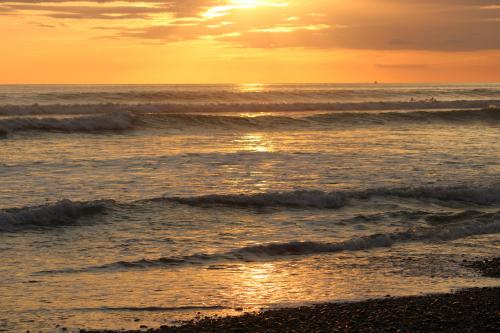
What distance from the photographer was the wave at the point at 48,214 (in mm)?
15789

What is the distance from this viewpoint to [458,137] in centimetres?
3697

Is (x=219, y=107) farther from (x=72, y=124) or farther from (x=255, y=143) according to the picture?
(x=255, y=143)

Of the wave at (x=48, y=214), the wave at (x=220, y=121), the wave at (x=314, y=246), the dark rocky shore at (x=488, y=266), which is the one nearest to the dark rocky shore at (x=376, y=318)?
the dark rocky shore at (x=488, y=266)

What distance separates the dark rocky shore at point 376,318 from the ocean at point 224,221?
1.85 feet

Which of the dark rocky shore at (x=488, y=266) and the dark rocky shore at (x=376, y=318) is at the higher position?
the dark rocky shore at (x=376, y=318)

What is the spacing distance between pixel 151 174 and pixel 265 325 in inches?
523

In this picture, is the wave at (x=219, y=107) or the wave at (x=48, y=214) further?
the wave at (x=219, y=107)

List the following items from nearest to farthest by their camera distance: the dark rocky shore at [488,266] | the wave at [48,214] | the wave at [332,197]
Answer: the dark rocky shore at [488,266], the wave at [48,214], the wave at [332,197]

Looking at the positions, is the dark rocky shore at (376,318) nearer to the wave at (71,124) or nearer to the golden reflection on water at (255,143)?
the golden reflection on water at (255,143)

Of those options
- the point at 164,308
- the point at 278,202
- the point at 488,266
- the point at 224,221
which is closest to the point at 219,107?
the point at 278,202

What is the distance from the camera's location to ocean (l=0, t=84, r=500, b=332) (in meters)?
11.4

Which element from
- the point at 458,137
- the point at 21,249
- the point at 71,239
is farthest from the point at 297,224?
the point at 458,137

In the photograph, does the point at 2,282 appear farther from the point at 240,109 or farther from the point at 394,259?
the point at 240,109

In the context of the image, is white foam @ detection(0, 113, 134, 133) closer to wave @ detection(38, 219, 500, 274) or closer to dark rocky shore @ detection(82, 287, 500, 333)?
wave @ detection(38, 219, 500, 274)
